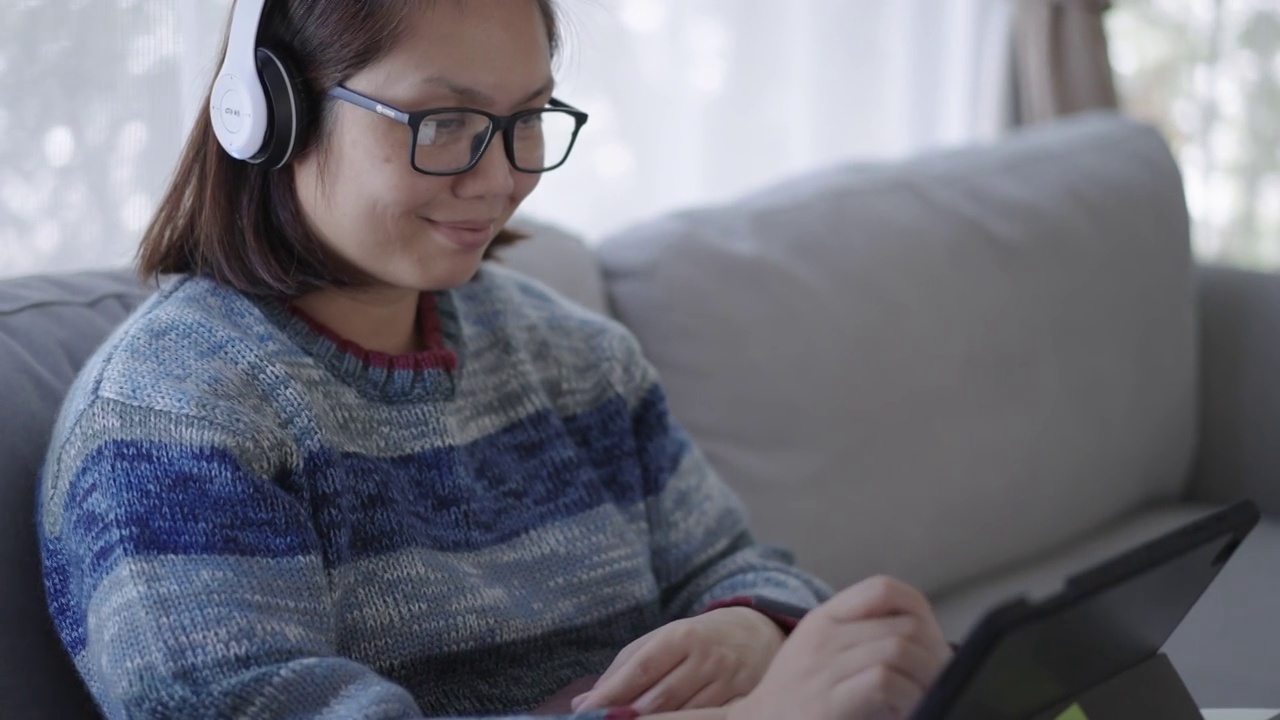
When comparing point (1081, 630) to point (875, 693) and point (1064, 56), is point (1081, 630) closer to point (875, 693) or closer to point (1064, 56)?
point (875, 693)

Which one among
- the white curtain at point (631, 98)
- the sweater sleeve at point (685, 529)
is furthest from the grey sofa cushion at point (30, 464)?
the sweater sleeve at point (685, 529)

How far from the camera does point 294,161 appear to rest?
949mm

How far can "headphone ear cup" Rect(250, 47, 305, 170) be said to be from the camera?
896 millimetres

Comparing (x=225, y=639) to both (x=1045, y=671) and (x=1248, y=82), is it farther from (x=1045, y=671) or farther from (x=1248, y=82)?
(x=1248, y=82)

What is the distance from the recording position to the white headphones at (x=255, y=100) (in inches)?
35.2

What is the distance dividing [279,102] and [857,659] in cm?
51

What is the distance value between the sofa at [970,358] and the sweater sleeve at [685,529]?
28cm

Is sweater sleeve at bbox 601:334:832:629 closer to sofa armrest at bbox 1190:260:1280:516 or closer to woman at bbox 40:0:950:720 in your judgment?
woman at bbox 40:0:950:720

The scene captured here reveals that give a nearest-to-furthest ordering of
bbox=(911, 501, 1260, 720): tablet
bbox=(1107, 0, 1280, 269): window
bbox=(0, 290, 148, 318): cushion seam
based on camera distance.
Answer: bbox=(911, 501, 1260, 720): tablet, bbox=(0, 290, 148, 318): cushion seam, bbox=(1107, 0, 1280, 269): window

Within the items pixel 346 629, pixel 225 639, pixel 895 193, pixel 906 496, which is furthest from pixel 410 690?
pixel 895 193

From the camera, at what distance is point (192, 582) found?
78 cm

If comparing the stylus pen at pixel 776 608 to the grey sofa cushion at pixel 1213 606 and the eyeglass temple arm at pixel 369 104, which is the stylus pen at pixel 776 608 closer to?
the grey sofa cushion at pixel 1213 606

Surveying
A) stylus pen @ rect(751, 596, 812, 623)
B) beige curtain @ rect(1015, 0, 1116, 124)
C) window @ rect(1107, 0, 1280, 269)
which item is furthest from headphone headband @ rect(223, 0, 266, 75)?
window @ rect(1107, 0, 1280, 269)

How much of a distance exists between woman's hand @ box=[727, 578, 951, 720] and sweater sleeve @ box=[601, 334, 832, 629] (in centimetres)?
33
